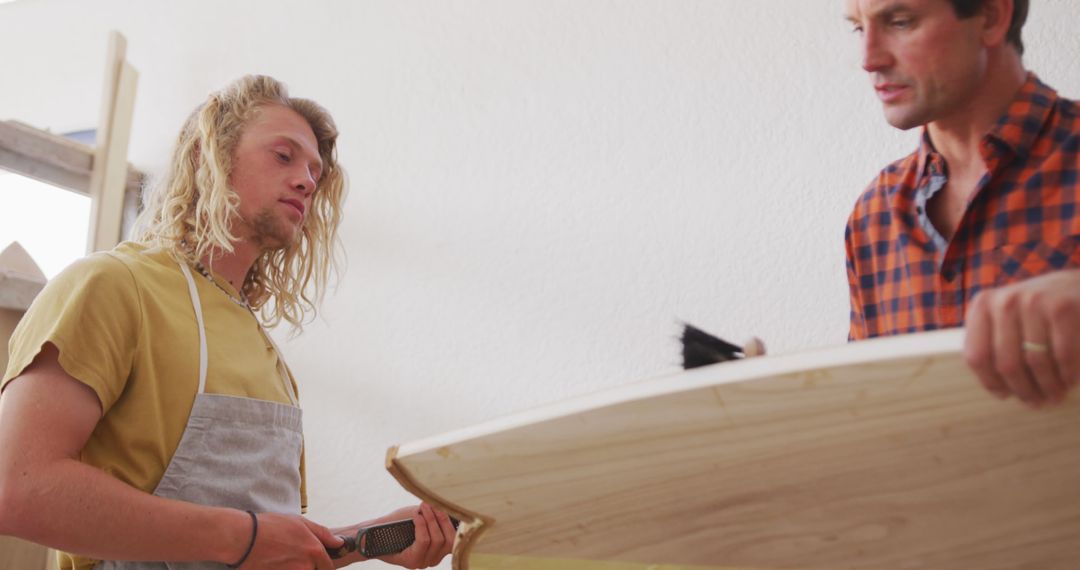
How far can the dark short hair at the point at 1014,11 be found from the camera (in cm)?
110

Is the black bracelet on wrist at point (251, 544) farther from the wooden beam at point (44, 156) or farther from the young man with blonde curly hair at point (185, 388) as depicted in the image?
the wooden beam at point (44, 156)

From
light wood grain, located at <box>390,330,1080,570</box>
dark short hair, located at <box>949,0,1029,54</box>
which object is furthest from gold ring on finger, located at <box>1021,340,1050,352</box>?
dark short hair, located at <box>949,0,1029,54</box>

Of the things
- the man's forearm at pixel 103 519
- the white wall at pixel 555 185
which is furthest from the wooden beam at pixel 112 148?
the man's forearm at pixel 103 519

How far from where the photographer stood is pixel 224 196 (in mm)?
1419

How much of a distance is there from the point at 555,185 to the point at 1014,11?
1.10 meters

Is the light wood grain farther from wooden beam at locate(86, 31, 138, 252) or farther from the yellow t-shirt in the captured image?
wooden beam at locate(86, 31, 138, 252)

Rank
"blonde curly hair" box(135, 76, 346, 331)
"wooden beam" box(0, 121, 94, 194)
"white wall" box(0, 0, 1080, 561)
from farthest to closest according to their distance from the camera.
A: "wooden beam" box(0, 121, 94, 194) → "white wall" box(0, 0, 1080, 561) → "blonde curly hair" box(135, 76, 346, 331)

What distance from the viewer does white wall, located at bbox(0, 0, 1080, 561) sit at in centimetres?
183

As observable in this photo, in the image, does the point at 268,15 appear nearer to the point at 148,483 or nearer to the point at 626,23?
the point at 626,23

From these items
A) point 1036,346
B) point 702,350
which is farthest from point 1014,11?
point 1036,346

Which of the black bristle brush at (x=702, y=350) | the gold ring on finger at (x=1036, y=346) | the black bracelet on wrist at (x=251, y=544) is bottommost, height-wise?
the black bracelet on wrist at (x=251, y=544)

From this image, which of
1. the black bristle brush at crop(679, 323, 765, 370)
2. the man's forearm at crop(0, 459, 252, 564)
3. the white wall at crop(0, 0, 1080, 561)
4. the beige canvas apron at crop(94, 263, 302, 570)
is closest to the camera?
the black bristle brush at crop(679, 323, 765, 370)

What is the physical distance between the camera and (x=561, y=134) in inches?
82.7

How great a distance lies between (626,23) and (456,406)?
3.14 ft
